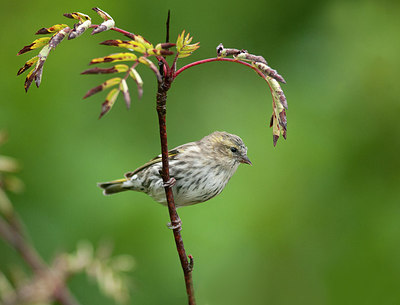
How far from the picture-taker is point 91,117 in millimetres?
4449

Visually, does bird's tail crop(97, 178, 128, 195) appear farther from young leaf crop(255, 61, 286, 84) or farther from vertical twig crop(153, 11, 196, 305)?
young leaf crop(255, 61, 286, 84)

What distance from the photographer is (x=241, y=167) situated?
439cm

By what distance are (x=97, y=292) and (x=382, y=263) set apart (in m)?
2.14

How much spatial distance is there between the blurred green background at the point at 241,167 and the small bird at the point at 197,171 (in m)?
0.73

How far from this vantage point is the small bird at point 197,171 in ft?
10.5

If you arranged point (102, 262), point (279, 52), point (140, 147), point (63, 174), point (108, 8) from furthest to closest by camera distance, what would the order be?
point (279, 52)
point (108, 8)
point (140, 147)
point (63, 174)
point (102, 262)

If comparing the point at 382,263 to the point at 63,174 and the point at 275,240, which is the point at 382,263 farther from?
the point at 63,174

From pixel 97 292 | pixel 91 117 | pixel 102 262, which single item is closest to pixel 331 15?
pixel 91 117

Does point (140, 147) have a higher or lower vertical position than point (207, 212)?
higher

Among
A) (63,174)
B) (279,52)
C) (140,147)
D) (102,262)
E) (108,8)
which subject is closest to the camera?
(102,262)

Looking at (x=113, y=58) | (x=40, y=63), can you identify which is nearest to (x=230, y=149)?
(x=40, y=63)

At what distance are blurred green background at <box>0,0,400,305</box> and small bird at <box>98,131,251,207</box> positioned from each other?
728 millimetres

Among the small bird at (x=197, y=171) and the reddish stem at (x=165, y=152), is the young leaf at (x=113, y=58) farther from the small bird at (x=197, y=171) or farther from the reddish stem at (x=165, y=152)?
the small bird at (x=197, y=171)

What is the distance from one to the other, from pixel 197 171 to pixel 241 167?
1149 mm
